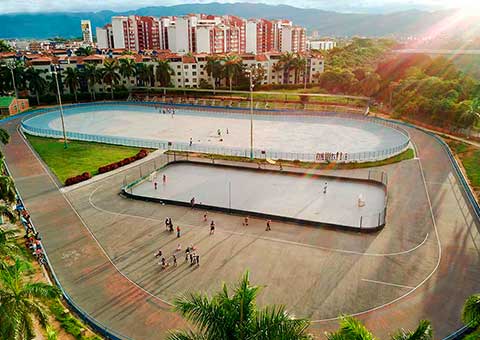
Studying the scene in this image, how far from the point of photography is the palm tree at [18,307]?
12.6m

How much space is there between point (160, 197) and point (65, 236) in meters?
9.99

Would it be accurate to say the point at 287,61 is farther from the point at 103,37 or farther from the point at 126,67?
the point at 103,37

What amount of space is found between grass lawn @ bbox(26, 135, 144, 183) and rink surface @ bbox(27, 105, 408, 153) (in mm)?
7764

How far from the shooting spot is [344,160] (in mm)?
47031

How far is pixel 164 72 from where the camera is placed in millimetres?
96562

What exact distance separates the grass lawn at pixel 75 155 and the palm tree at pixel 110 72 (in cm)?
3677

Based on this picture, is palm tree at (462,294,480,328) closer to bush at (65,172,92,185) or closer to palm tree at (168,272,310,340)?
palm tree at (168,272,310,340)

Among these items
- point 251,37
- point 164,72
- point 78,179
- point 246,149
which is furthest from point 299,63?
point 78,179

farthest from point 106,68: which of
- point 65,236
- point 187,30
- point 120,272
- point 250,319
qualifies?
point 250,319

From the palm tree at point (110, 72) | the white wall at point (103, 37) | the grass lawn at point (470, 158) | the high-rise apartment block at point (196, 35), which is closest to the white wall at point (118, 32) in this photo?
the high-rise apartment block at point (196, 35)

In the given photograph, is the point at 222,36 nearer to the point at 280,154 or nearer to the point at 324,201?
the point at 280,154

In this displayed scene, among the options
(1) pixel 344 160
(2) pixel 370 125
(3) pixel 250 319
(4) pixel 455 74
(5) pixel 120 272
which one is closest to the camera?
(3) pixel 250 319

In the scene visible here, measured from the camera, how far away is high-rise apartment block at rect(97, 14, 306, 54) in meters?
143

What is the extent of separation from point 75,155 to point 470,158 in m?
51.1
